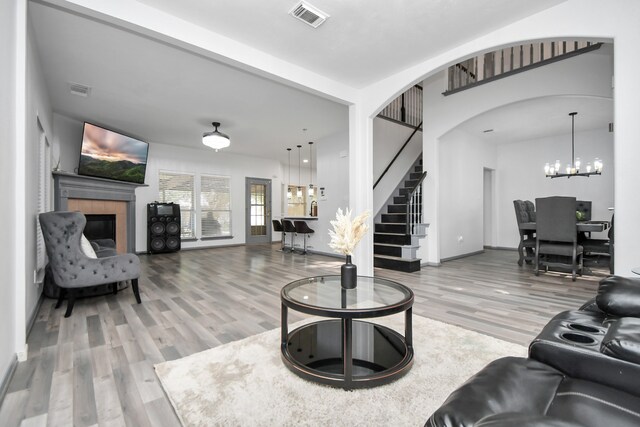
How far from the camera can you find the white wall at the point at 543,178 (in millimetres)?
6746

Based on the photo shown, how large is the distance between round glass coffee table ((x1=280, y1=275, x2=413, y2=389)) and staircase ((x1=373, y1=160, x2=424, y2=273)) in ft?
9.48

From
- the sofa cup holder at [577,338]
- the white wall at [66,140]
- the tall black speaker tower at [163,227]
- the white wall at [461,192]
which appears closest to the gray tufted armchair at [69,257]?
the white wall at [66,140]

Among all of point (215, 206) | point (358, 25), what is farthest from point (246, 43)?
point (215, 206)

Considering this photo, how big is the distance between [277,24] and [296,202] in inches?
339

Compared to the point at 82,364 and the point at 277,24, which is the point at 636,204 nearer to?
the point at 277,24

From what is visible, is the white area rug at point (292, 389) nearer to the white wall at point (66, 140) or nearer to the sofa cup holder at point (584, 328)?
the sofa cup holder at point (584, 328)

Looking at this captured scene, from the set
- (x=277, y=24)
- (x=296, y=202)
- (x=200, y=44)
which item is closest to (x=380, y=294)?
(x=277, y=24)

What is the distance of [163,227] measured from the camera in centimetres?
751

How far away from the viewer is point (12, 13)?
2.10m

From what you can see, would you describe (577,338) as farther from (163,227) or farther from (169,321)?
(163,227)

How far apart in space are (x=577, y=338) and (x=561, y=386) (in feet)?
1.16

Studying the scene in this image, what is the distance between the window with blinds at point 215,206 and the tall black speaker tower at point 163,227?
0.96 m

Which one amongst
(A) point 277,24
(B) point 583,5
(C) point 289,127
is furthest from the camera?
(C) point 289,127

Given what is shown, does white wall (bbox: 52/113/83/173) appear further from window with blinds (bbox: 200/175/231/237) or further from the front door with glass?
the front door with glass
